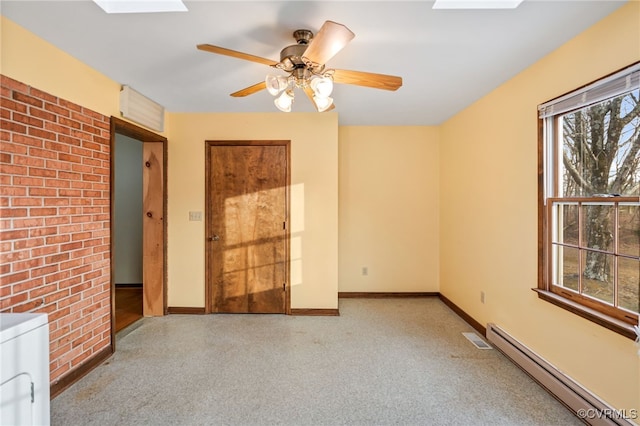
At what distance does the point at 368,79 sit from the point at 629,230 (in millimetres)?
1726

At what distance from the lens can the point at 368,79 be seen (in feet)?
5.61

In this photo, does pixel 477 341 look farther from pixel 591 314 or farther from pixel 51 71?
pixel 51 71

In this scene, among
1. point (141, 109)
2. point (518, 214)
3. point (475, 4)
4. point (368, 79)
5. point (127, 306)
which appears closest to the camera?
point (475, 4)

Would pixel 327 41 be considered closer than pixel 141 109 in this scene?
Yes

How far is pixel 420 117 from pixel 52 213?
369 cm

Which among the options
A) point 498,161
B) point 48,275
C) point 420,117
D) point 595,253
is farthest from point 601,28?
point 48,275

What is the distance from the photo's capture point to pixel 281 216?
3.25 meters

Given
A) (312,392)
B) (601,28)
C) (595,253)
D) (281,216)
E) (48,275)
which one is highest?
(601,28)

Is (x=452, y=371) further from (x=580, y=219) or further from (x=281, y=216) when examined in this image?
(x=281, y=216)

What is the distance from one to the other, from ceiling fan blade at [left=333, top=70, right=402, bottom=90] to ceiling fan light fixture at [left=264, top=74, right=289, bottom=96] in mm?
324

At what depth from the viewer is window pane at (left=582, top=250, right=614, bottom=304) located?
163 centimetres

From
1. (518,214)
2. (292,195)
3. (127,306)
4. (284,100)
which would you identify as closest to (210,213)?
(292,195)

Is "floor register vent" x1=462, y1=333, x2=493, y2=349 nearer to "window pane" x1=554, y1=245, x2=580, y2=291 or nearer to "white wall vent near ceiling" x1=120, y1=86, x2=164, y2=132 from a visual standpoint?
"window pane" x1=554, y1=245, x2=580, y2=291

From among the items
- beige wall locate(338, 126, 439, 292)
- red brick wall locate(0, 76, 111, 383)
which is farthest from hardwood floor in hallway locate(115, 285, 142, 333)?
beige wall locate(338, 126, 439, 292)
